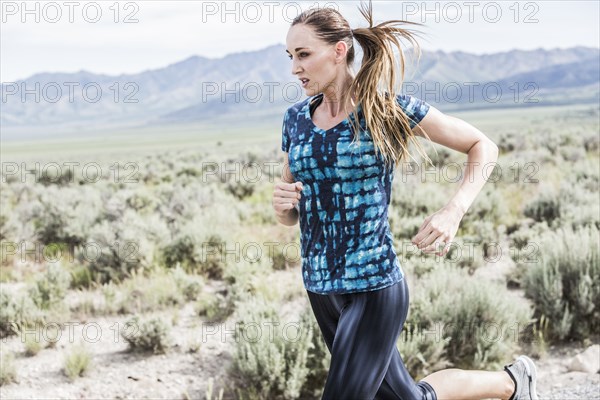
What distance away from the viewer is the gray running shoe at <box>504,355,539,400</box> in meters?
3.34

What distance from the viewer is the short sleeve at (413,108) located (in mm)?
2664

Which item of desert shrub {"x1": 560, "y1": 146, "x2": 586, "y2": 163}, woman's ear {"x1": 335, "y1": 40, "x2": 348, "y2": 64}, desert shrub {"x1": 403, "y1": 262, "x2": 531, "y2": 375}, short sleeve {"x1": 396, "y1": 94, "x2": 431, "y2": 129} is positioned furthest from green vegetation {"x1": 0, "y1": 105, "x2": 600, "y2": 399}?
desert shrub {"x1": 560, "y1": 146, "x2": 586, "y2": 163}

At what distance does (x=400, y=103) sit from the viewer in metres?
2.68

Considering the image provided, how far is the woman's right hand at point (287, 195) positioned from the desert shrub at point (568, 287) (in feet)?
12.6

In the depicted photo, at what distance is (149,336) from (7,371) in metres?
1.17

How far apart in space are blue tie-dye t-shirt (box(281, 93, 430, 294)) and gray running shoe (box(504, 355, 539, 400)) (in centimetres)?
112

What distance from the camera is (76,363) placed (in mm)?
5363

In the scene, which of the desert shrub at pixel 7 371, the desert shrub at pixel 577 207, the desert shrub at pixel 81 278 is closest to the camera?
the desert shrub at pixel 7 371

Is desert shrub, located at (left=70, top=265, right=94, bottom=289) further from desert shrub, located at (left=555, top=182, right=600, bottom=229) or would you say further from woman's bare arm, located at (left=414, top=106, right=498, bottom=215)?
woman's bare arm, located at (left=414, top=106, right=498, bottom=215)

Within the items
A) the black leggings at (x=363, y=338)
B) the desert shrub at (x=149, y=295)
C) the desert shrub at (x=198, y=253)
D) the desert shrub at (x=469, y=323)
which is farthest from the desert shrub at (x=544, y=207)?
the black leggings at (x=363, y=338)

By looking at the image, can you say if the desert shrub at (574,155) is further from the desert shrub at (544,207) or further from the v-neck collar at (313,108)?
the v-neck collar at (313,108)

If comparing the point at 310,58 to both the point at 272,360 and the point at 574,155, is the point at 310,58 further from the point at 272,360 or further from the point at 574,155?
the point at 574,155

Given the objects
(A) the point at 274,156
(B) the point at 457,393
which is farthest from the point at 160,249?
(A) the point at 274,156

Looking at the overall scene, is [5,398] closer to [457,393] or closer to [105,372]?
[105,372]
